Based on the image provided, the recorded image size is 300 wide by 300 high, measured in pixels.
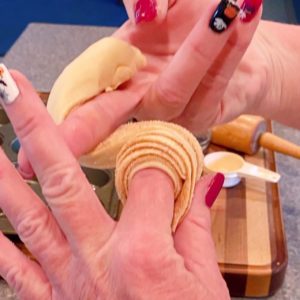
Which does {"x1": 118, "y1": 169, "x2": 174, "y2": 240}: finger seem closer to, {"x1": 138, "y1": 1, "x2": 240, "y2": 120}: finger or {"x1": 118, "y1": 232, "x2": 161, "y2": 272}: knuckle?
{"x1": 118, "y1": 232, "x2": 161, "y2": 272}: knuckle

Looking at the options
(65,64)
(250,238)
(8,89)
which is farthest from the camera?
(65,64)

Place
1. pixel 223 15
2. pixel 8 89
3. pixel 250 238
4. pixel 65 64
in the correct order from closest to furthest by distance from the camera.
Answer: pixel 8 89 → pixel 223 15 → pixel 250 238 → pixel 65 64

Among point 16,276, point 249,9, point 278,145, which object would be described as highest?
point 249,9

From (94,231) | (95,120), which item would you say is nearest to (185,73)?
(95,120)

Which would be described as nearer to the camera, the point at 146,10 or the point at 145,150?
the point at 145,150

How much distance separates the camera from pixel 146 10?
62 cm

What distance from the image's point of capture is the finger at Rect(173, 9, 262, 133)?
603 mm

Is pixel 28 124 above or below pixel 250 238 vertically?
above

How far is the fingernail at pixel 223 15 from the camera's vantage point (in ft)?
1.82

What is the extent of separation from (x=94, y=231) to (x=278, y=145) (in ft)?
1.81

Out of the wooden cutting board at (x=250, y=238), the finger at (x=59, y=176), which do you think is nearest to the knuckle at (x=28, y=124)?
the finger at (x=59, y=176)

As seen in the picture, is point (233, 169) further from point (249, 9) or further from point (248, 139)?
point (249, 9)

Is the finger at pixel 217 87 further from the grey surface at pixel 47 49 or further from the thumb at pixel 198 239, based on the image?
the grey surface at pixel 47 49

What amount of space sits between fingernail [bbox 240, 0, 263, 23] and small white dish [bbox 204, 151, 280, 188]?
321 mm
